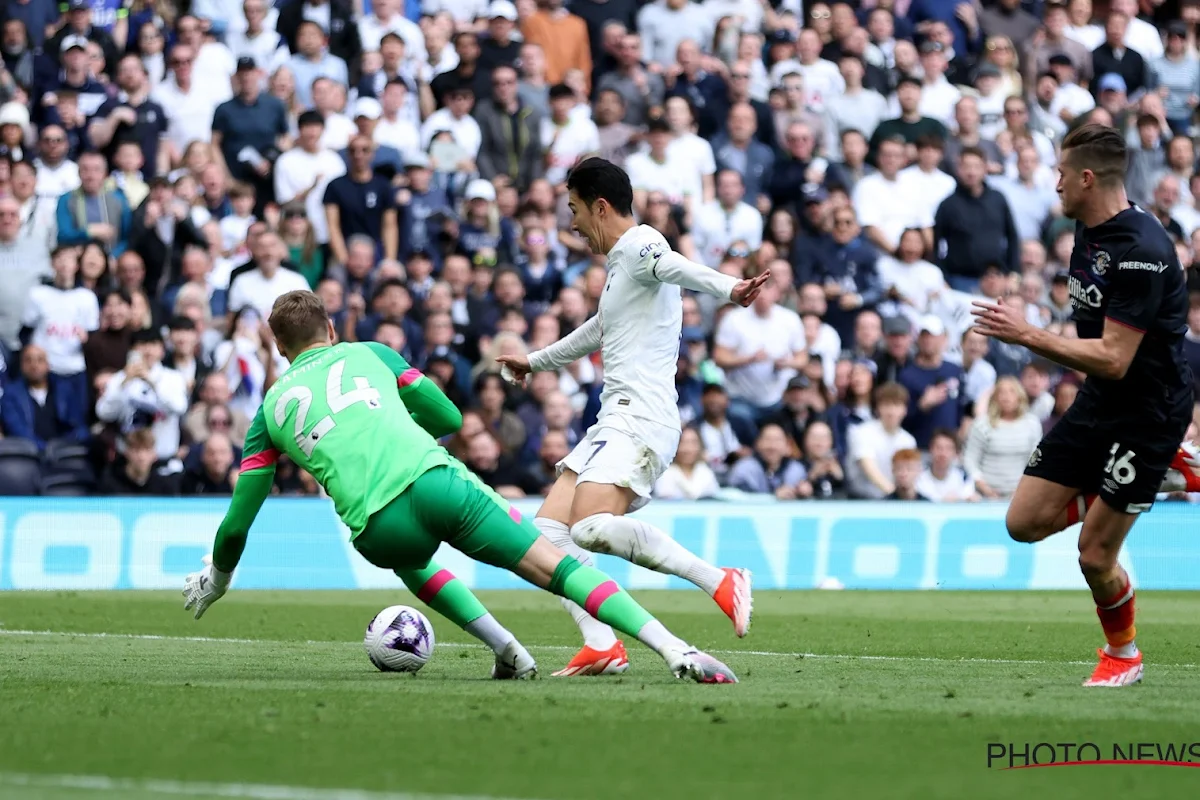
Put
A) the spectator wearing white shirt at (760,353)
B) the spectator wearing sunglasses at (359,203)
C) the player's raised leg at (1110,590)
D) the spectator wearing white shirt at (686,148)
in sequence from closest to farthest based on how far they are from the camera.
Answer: the player's raised leg at (1110,590) < the spectator wearing white shirt at (760,353) < the spectator wearing sunglasses at (359,203) < the spectator wearing white shirt at (686,148)

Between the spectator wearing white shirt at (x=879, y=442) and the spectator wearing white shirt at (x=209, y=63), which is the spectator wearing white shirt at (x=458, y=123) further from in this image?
the spectator wearing white shirt at (x=879, y=442)

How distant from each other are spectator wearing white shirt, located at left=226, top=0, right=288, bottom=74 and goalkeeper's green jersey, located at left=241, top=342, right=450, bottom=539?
44.7ft

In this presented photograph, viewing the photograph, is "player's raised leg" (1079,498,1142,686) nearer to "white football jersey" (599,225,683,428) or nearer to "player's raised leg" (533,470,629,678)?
"white football jersey" (599,225,683,428)

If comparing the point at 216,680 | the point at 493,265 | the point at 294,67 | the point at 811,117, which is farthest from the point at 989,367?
the point at 216,680

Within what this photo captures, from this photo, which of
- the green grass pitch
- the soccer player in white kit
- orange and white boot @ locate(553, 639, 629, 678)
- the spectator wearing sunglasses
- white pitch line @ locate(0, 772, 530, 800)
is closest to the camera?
white pitch line @ locate(0, 772, 530, 800)

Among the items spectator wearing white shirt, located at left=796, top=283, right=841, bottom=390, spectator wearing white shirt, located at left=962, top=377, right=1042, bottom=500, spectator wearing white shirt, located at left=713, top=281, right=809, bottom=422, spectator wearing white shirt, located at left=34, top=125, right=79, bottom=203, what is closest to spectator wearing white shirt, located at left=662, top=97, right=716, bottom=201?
spectator wearing white shirt, located at left=796, top=283, right=841, bottom=390

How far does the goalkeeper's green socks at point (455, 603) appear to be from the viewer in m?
8.89

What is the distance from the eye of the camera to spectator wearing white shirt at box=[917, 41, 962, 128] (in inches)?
909

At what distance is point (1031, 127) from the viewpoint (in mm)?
23234

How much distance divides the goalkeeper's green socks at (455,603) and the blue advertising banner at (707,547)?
8221 mm

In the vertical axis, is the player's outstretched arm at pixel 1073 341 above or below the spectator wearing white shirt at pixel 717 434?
above

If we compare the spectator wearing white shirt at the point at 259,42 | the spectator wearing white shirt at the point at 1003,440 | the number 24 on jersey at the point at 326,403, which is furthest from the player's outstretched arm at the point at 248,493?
the spectator wearing white shirt at the point at 259,42

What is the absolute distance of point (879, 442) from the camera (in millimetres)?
18984
